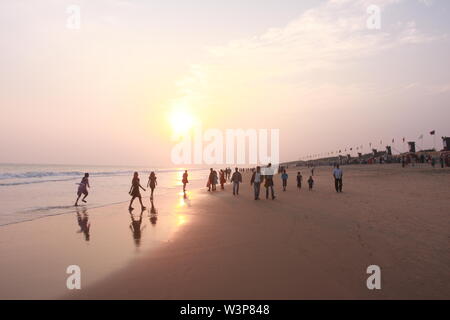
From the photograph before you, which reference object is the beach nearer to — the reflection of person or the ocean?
the reflection of person

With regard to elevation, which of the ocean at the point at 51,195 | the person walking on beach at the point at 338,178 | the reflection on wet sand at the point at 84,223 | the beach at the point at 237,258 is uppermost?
the person walking on beach at the point at 338,178

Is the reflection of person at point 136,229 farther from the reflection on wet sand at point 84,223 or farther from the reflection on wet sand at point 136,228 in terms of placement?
the reflection on wet sand at point 84,223

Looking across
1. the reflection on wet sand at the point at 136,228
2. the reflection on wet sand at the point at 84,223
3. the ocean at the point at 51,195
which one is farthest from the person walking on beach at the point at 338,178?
the reflection on wet sand at the point at 84,223

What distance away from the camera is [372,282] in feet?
16.3

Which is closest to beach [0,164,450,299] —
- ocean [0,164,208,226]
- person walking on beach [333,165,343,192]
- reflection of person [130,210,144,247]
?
reflection of person [130,210,144,247]

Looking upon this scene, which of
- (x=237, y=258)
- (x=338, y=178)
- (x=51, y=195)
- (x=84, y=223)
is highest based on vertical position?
(x=338, y=178)

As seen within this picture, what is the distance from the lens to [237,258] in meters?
6.38

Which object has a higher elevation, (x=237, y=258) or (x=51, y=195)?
(x=237, y=258)

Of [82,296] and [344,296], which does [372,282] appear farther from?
[82,296]

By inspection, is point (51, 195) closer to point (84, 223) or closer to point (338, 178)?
point (84, 223)

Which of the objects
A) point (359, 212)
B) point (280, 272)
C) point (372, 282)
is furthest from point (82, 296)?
point (359, 212)

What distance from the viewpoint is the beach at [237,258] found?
4.78m

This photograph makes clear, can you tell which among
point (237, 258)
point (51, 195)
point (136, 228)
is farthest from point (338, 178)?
point (51, 195)
